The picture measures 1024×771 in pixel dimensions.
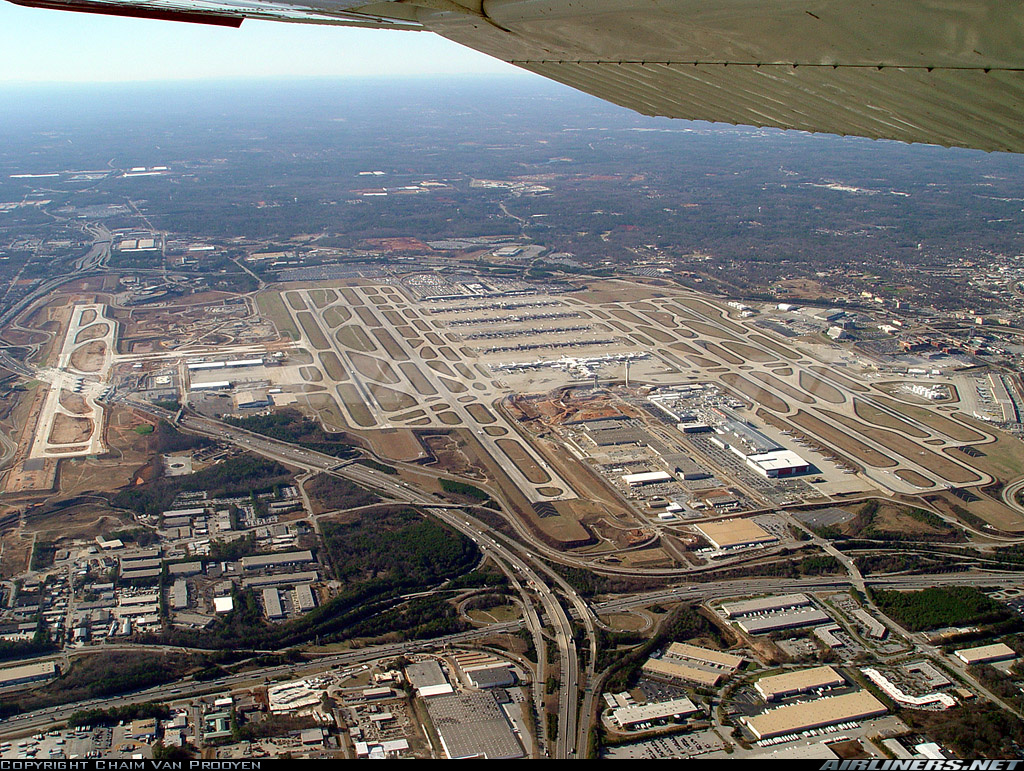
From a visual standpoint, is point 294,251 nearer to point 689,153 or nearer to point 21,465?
point 21,465

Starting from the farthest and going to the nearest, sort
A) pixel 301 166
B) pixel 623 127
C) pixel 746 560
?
1. pixel 623 127
2. pixel 301 166
3. pixel 746 560

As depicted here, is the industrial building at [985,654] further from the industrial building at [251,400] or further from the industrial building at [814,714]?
the industrial building at [251,400]

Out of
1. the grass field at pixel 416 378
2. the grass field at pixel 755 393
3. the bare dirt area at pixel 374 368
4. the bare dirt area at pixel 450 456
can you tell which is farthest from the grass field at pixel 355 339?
the grass field at pixel 755 393

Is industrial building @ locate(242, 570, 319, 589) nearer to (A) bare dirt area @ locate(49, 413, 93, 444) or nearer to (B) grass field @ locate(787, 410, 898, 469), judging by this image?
(A) bare dirt area @ locate(49, 413, 93, 444)

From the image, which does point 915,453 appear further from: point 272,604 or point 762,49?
point 762,49

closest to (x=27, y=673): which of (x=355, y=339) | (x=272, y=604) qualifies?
(x=272, y=604)

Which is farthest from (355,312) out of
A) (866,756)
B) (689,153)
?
(689,153)
